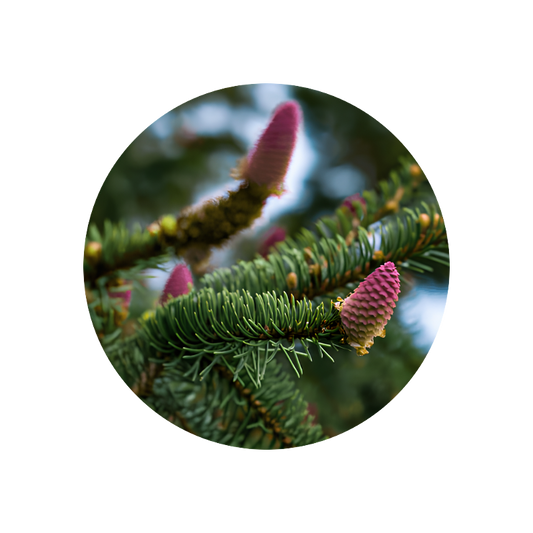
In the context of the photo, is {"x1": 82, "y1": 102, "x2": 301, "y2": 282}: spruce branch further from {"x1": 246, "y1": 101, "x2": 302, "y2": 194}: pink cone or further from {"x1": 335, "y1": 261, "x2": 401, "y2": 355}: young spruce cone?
{"x1": 335, "y1": 261, "x2": 401, "y2": 355}: young spruce cone

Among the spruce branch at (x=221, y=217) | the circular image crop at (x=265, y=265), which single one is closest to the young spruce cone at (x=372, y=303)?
the circular image crop at (x=265, y=265)

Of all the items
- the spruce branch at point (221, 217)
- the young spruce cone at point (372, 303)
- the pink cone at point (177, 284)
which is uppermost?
the spruce branch at point (221, 217)

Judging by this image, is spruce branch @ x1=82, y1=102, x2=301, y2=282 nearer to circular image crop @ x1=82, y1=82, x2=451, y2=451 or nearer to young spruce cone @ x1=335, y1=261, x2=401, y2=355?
circular image crop @ x1=82, y1=82, x2=451, y2=451

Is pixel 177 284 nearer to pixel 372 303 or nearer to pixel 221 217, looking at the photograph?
pixel 221 217

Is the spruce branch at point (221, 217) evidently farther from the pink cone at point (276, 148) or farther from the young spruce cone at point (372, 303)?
the young spruce cone at point (372, 303)

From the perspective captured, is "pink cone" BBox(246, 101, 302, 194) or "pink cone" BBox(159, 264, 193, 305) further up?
"pink cone" BBox(246, 101, 302, 194)

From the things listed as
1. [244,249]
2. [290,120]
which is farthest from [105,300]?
[290,120]

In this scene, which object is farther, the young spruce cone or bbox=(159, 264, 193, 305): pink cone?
bbox=(159, 264, 193, 305): pink cone

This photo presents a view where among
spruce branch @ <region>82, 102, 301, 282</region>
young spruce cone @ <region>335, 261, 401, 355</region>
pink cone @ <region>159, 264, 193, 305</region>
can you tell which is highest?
spruce branch @ <region>82, 102, 301, 282</region>

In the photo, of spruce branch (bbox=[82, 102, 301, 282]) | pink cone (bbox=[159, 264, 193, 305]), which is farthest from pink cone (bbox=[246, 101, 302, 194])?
pink cone (bbox=[159, 264, 193, 305])
